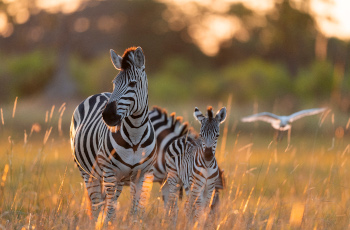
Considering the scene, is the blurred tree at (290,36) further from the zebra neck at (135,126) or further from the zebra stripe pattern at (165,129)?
the zebra neck at (135,126)

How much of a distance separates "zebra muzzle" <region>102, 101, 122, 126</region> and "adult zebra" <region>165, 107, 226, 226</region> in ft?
4.04

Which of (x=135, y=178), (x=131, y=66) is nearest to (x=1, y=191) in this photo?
(x=135, y=178)

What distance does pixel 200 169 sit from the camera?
6.29 m

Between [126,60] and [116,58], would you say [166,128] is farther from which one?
[126,60]

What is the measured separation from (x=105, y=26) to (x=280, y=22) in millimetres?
15766

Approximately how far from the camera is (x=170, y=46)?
4544cm

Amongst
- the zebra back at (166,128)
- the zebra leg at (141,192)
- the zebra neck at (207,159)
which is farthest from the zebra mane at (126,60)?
the zebra back at (166,128)

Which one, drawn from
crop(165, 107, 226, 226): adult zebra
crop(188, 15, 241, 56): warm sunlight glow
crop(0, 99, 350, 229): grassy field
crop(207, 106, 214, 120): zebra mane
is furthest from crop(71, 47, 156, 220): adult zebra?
crop(188, 15, 241, 56): warm sunlight glow

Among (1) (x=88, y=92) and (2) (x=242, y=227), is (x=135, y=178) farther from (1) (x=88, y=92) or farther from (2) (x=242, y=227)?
(1) (x=88, y=92)

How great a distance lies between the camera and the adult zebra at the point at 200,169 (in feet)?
19.7

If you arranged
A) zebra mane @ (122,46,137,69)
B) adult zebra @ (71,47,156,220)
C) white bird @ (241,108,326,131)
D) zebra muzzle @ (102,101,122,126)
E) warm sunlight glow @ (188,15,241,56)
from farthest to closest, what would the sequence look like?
warm sunlight glow @ (188,15,241,56)
white bird @ (241,108,326,131)
zebra mane @ (122,46,137,69)
adult zebra @ (71,47,156,220)
zebra muzzle @ (102,101,122,126)

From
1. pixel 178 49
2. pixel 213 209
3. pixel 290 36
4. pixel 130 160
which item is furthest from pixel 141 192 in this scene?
pixel 178 49

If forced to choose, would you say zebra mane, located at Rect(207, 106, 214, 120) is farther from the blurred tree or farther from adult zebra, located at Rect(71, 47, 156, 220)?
the blurred tree

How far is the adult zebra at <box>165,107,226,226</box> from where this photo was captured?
19.7 ft
